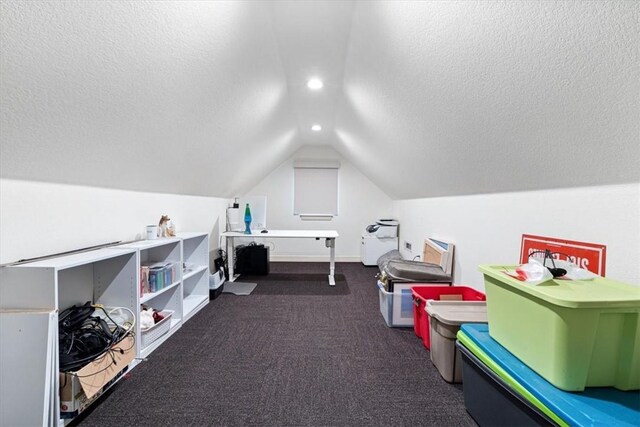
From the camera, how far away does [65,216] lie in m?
1.72

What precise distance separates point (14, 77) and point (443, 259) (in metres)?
3.31

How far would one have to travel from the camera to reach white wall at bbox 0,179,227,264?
1424mm

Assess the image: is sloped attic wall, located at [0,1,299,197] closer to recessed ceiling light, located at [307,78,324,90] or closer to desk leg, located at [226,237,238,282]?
recessed ceiling light, located at [307,78,324,90]

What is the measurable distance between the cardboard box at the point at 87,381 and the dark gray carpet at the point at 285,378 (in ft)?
0.42

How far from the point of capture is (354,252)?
18.5ft

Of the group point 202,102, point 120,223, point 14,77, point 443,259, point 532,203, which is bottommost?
point 443,259

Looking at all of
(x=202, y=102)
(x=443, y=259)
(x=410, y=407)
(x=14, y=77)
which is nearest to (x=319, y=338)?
(x=410, y=407)

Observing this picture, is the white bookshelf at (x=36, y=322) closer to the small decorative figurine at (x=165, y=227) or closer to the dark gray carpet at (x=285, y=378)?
the dark gray carpet at (x=285, y=378)

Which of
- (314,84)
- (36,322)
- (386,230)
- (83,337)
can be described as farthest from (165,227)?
(386,230)

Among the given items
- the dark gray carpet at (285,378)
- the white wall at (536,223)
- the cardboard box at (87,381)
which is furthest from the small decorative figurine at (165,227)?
the white wall at (536,223)

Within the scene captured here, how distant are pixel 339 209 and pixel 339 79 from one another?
3152 mm

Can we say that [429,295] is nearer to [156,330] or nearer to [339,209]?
[156,330]

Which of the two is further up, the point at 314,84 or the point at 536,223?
the point at 314,84

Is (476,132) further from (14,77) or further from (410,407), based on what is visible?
(14,77)
